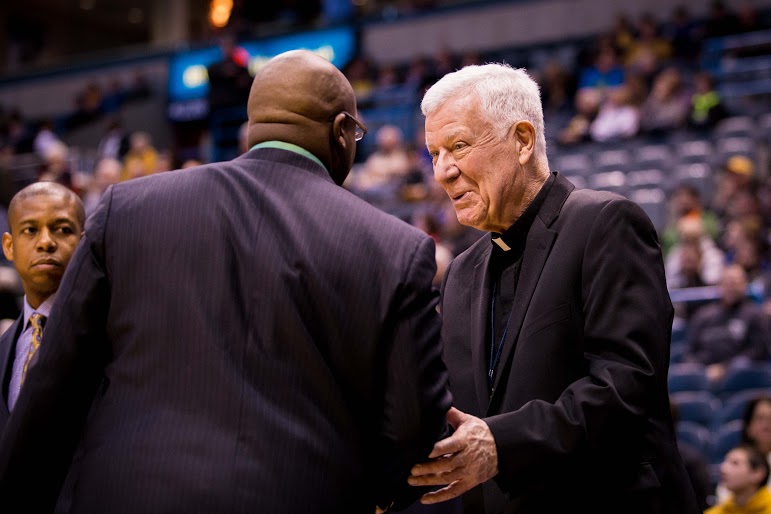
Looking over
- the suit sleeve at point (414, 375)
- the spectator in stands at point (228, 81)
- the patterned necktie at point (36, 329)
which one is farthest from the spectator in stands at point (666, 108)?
the suit sleeve at point (414, 375)

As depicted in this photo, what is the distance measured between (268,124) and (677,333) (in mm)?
6689

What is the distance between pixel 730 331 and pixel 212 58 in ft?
42.6

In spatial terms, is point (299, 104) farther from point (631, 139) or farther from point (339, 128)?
point (631, 139)

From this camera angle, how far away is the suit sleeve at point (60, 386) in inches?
71.4

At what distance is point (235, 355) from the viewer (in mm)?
1776

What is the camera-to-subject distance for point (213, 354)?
1767 mm

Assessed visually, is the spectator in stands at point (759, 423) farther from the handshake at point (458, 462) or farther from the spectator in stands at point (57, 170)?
the spectator in stands at point (57, 170)

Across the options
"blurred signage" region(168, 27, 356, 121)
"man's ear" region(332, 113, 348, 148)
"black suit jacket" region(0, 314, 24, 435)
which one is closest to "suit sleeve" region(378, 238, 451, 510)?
"man's ear" region(332, 113, 348, 148)

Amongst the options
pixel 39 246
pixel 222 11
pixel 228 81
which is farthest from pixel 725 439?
pixel 222 11

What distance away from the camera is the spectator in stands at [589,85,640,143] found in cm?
1101

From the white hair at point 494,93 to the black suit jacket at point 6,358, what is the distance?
1.34 metres

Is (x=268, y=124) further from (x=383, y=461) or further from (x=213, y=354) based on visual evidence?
(x=383, y=461)

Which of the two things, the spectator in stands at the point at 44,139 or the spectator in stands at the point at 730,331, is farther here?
the spectator in stands at the point at 44,139

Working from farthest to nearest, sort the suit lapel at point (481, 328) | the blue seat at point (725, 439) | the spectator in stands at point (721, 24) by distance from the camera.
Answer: the spectator in stands at point (721, 24)
the blue seat at point (725, 439)
the suit lapel at point (481, 328)
